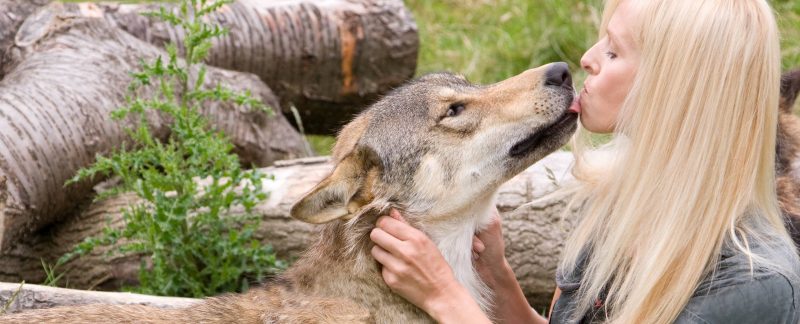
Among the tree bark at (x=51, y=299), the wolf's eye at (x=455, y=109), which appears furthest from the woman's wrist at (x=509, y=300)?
the tree bark at (x=51, y=299)

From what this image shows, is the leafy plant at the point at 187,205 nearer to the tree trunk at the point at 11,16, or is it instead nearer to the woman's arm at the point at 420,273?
the woman's arm at the point at 420,273

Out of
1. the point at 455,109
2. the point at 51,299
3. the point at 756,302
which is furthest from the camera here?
the point at 51,299

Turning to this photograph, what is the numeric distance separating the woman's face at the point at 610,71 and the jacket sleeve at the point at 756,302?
710 millimetres

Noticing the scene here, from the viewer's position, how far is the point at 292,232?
5.20m

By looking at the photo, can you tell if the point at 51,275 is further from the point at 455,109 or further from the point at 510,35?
the point at 510,35

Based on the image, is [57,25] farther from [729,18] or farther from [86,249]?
[729,18]

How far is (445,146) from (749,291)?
3.86 feet

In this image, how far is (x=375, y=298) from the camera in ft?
11.9

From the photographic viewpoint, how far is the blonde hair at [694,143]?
3197 mm

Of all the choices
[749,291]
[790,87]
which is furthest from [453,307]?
[790,87]

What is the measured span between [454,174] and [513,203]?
143 centimetres

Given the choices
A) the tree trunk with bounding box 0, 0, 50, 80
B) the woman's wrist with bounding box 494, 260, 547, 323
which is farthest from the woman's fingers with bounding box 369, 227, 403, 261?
the tree trunk with bounding box 0, 0, 50, 80

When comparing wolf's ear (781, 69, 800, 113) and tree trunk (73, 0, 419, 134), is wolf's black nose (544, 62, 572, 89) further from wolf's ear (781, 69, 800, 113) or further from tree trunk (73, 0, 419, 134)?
tree trunk (73, 0, 419, 134)

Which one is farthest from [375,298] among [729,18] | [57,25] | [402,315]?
[57,25]
